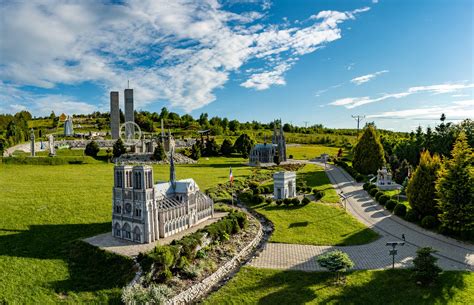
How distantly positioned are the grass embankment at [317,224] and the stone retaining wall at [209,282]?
4.65m

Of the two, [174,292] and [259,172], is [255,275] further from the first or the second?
[259,172]

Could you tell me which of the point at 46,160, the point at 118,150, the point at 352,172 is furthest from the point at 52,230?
the point at 352,172

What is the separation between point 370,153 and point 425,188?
34.9 meters

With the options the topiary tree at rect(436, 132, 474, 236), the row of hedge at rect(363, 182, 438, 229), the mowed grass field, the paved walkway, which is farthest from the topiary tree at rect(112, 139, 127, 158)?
the topiary tree at rect(436, 132, 474, 236)

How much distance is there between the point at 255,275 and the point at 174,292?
6992 millimetres

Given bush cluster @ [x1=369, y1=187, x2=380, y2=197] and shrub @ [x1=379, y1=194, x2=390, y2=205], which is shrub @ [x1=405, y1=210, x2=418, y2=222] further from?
bush cluster @ [x1=369, y1=187, x2=380, y2=197]

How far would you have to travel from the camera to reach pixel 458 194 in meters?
34.8

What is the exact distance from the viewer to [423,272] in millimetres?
25844

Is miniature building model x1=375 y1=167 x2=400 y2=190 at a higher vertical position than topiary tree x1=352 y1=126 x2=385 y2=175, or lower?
lower

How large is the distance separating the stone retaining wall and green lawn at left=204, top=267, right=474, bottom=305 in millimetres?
1362

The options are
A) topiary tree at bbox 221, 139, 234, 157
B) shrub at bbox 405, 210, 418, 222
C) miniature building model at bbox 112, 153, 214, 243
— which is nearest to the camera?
miniature building model at bbox 112, 153, 214, 243

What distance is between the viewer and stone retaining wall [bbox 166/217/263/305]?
2566 centimetres

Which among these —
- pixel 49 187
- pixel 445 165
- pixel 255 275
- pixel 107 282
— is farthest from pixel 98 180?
pixel 445 165

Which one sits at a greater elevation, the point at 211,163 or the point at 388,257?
the point at 211,163
